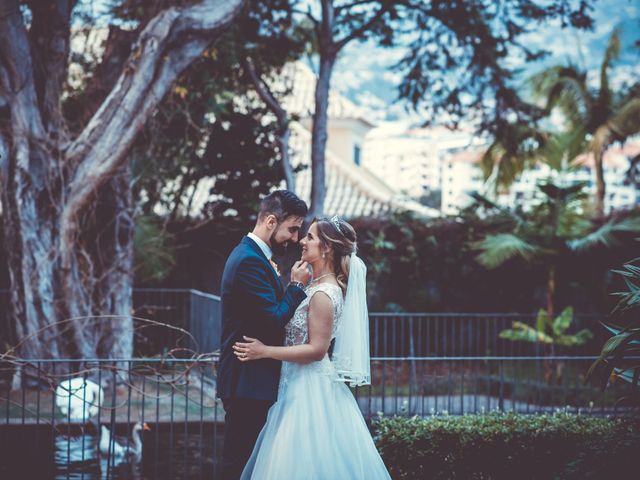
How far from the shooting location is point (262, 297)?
4609mm

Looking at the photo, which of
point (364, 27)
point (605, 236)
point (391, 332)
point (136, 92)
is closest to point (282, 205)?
point (136, 92)

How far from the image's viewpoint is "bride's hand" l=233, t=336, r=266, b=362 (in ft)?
15.2

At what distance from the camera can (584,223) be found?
14953 millimetres

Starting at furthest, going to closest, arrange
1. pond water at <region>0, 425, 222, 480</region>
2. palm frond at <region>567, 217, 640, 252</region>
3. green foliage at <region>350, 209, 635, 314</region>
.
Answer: green foliage at <region>350, 209, 635, 314</region>, palm frond at <region>567, 217, 640, 252</region>, pond water at <region>0, 425, 222, 480</region>

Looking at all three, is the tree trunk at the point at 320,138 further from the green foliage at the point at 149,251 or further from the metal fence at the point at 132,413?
the metal fence at the point at 132,413

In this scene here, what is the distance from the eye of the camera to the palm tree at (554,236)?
48.4 ft

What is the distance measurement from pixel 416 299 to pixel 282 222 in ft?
42.6

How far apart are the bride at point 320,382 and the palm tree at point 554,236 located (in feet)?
33.0

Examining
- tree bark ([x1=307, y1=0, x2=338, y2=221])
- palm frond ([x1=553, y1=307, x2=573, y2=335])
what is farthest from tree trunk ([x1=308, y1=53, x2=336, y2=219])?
palm frond ([x1=553, y1=307, x2=573, y2=335])

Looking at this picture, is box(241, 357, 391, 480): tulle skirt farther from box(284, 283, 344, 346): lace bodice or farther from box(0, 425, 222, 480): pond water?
box(0, 425, 222, 480): pond water

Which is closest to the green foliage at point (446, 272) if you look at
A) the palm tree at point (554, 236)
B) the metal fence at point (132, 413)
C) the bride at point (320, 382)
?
the palm tree at point (554, 236)

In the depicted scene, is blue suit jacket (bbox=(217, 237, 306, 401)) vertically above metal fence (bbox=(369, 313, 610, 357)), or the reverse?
blue suit jacket (bbox=(217, 237, 306, 401))

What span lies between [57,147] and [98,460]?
5370 mm

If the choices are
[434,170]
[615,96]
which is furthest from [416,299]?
[434,170]
